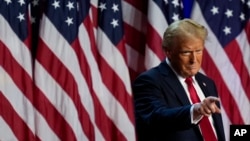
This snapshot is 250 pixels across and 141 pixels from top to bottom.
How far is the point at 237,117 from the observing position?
144 inches

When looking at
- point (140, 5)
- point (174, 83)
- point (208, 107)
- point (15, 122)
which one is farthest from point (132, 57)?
point (208, 107)

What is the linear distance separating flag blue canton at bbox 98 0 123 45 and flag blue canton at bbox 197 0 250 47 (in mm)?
589

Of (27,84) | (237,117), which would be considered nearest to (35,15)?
(27,84)

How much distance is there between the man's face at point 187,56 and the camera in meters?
1.78

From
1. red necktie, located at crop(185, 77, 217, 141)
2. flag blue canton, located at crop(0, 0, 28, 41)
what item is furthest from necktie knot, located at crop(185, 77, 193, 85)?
flag blue canton, located at crop(0, 0, 28, 41)

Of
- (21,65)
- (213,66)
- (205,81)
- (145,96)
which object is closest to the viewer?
(145,96)

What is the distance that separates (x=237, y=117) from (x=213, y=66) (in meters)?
0.39

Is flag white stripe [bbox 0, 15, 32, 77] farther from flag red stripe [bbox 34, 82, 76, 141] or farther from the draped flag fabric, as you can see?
flag red stripe [bbox 34, 82, 76, 141]

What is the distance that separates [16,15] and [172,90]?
182 cm

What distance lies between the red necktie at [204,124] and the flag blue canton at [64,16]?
1.68 m

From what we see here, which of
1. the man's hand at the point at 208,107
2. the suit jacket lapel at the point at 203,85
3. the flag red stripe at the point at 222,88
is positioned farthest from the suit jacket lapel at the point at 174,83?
the flag red stripe at the point at 222,88

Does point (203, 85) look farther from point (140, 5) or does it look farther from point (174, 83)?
point (140, 5)

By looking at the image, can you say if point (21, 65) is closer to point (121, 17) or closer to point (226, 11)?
point (121, 17)

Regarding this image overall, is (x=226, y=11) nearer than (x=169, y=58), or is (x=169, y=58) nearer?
(x=169, y=58)
